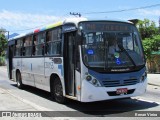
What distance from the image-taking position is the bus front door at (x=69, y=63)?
1082cm

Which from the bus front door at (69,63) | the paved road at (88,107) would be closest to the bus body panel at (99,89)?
the paved road at (88,107)

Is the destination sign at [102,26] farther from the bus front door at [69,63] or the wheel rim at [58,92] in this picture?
the wheel rim at [58,92]

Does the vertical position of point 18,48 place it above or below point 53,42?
below

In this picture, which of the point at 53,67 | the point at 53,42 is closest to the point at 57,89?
the point at 53,67

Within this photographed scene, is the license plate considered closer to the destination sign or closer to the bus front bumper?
the bus front bumper

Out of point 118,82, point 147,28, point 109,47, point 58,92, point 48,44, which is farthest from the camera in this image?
point 147,28

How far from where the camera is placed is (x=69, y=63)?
11.1 metres

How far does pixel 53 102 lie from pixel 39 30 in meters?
3.18

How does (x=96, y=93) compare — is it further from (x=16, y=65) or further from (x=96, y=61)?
(x=16, y=65)

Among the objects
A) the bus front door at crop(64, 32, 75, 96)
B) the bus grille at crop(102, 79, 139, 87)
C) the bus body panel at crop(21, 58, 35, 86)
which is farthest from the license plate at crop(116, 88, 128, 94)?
the bus body panel at crop(21, 58, 35, 86)

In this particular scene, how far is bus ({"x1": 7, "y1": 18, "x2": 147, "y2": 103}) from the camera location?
10.0m

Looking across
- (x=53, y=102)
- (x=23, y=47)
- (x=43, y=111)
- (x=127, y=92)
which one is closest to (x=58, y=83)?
(x=53, y=102)

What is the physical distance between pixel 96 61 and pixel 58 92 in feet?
8.23

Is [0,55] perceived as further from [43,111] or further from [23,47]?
[43,111]
